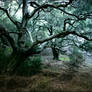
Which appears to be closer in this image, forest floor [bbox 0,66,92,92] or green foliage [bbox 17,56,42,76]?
forest floor [bbox 0,66,92,92]

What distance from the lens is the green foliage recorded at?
6371mm

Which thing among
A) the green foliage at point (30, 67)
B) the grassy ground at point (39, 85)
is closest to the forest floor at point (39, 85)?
the grassy ground at point (39, 85)

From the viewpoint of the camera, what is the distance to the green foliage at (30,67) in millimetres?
6371

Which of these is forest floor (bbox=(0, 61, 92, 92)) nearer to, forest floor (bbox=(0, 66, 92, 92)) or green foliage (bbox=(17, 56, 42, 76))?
forest floor (bbox=(0, 66, 92, 92))

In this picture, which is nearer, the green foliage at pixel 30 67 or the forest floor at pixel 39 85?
the forest floor at pixel 39 85

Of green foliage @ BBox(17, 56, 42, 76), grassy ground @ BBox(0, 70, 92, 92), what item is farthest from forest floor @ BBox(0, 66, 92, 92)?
green foliage @ BBox(17, 56, 42, 76)

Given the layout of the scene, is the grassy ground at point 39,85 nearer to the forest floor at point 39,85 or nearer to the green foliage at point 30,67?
the forest floor at point 39,85

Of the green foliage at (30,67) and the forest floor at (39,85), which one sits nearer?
the forest floor at (39,85)

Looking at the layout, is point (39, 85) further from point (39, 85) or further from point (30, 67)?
point (30, 67)

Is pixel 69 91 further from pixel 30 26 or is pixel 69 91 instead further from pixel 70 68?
pixel 30 26

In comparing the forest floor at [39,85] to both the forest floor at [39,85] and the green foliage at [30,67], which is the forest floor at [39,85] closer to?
the forest floor at [39,85]

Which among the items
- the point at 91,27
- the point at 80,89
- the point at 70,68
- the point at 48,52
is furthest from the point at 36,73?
the point at 48,52

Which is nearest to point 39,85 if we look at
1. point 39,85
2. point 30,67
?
point 39,85

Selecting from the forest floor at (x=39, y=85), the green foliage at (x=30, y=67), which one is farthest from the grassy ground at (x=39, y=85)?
the green foliage at (x=30, y=67)
